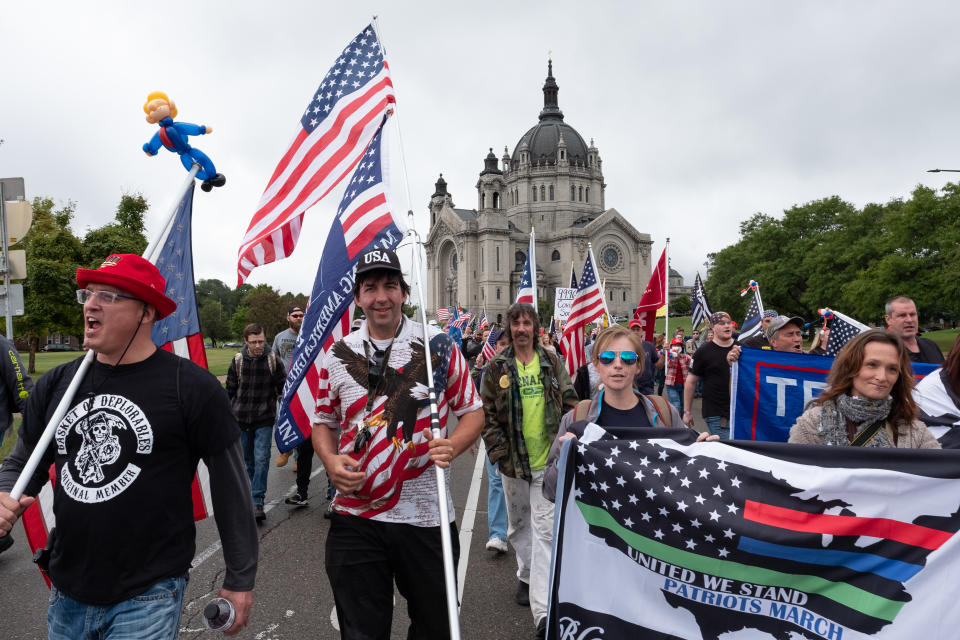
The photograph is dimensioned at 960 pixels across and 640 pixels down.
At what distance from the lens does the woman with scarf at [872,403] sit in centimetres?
335

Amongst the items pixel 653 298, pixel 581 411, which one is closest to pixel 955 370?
pixel 581 411

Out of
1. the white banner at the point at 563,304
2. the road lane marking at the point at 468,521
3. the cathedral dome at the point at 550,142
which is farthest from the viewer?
the cathedral dome at the point at 550,142

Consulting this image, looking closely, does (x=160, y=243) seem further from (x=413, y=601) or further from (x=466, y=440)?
(x=413, y=601)

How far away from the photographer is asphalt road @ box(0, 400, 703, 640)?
4.02m

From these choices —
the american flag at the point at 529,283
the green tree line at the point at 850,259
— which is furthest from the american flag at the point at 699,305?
the green tree line at the point at 850,259

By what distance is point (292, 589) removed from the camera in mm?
4648

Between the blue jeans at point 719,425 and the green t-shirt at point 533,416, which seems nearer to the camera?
the green t-shirt at point 533,416

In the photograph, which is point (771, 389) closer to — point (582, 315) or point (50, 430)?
point (582, 315)

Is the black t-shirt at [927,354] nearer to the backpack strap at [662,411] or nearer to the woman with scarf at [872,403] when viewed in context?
the woman with scarf at [872,403]

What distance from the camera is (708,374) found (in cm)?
702

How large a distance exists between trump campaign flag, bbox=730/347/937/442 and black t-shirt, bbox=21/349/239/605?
5.11 metres

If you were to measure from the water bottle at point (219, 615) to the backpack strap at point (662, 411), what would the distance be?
8.15 ft

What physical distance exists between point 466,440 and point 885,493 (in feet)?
6.56

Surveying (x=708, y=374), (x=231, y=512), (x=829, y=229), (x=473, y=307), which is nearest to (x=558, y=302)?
(x=708, y=374)
